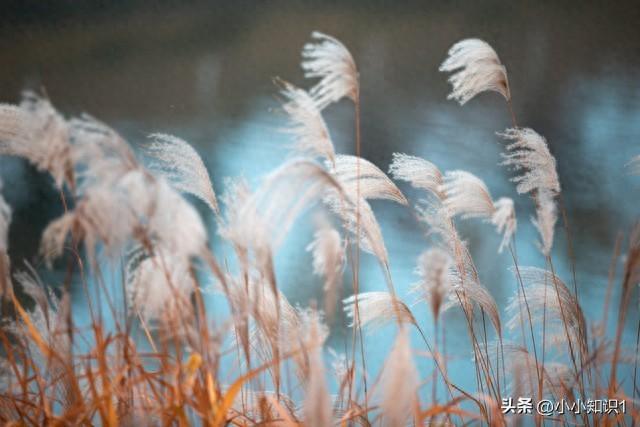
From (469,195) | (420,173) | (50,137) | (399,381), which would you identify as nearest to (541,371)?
(469,195)

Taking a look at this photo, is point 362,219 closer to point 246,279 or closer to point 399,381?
point 246,279

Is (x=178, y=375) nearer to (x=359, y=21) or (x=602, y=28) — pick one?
(x=359, y=21)

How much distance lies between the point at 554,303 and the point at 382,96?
1444 millimetres

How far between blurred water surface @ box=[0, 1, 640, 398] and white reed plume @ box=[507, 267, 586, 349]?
79 centimetres

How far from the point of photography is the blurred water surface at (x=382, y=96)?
9.86 ft

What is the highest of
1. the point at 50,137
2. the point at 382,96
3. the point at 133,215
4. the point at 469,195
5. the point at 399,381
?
the point at 382,96

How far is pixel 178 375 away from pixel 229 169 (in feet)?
6.31

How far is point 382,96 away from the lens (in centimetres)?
319

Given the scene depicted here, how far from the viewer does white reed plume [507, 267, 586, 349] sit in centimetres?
191

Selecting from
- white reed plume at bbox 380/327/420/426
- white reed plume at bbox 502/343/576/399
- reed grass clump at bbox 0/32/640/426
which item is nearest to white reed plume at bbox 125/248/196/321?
reed grass clump at bbox 0/32/640/426

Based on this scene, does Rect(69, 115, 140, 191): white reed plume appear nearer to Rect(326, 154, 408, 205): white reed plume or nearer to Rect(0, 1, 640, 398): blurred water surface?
Rect(326, 154, 408, 205): white reed plume

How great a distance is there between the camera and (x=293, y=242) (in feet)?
10.3

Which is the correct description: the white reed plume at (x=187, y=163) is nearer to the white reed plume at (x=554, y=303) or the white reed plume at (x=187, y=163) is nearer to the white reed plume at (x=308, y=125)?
the white reed plume at (x=308, y=125)

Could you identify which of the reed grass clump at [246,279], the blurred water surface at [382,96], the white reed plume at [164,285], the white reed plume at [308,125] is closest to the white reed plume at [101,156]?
the reed grass clump at [246,279]
